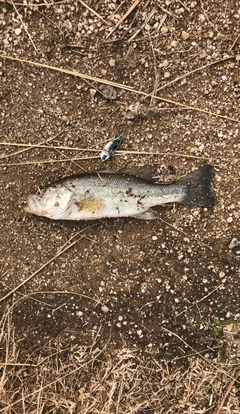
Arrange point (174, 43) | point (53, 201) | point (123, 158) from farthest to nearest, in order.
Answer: point (123, 158), point (174, 43), point (53, 201)

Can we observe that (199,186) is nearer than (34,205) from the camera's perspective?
No

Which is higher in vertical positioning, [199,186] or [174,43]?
[174,43]

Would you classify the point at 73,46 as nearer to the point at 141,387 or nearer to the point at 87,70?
the point at 87,70

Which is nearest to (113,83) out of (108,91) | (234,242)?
(108,91)

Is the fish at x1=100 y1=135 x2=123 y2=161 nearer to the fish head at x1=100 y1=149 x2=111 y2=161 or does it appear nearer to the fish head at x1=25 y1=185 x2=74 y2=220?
the fish head at x1=100 y1=149 x2=111 y2=161

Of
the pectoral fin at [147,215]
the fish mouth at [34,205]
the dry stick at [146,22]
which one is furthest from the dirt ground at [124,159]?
the fish mouth at [34,205]

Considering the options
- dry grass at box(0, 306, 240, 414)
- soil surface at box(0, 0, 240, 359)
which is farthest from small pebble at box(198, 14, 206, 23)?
dry grass at box(0, 306, 240, 414)

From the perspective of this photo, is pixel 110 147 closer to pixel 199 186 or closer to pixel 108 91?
pixel 108 91
